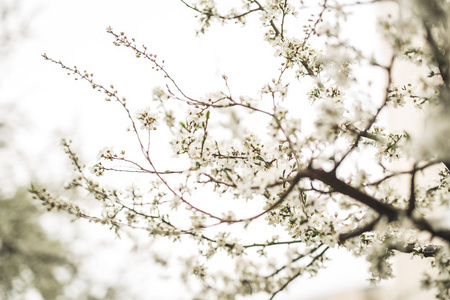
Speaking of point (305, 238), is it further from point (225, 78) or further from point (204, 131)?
point (225, 78)

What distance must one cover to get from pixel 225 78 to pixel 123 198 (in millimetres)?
989

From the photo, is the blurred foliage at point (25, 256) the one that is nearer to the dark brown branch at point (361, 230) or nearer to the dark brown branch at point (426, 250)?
the dark brown branch at point (361, 230)

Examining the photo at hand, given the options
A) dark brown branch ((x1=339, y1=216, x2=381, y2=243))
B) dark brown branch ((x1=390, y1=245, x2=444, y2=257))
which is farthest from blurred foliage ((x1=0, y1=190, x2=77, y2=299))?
dark brown branch ((x1=390, y1=245, x2=444, y2=257))

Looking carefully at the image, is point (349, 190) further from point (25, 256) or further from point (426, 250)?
point (25, 256)

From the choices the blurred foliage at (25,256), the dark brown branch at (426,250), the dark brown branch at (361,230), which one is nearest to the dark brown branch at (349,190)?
the dark brown branch at (361,230)

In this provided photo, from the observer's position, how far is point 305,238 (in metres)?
1.94

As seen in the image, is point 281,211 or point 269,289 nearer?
point 281,211

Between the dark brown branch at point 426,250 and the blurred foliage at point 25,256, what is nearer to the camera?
the dark brown branch at point 426,250

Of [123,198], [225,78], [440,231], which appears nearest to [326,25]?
[225,78]

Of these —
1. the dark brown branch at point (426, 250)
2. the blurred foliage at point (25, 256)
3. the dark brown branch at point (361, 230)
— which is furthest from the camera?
the blurred foliage at point (25, 256)

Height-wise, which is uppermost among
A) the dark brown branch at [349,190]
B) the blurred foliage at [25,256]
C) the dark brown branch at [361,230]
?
the blurred foliage at [25,256]

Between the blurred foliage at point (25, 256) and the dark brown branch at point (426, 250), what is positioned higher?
the blurred foliage at point (25, 256)

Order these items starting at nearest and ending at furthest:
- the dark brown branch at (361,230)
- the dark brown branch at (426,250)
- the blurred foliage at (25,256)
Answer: the dark brown branch at (361,230)
the dark brown branch at (426,250)
the blurred foliage at (25,256)

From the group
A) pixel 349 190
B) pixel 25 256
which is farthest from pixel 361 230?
pixel 25 256
